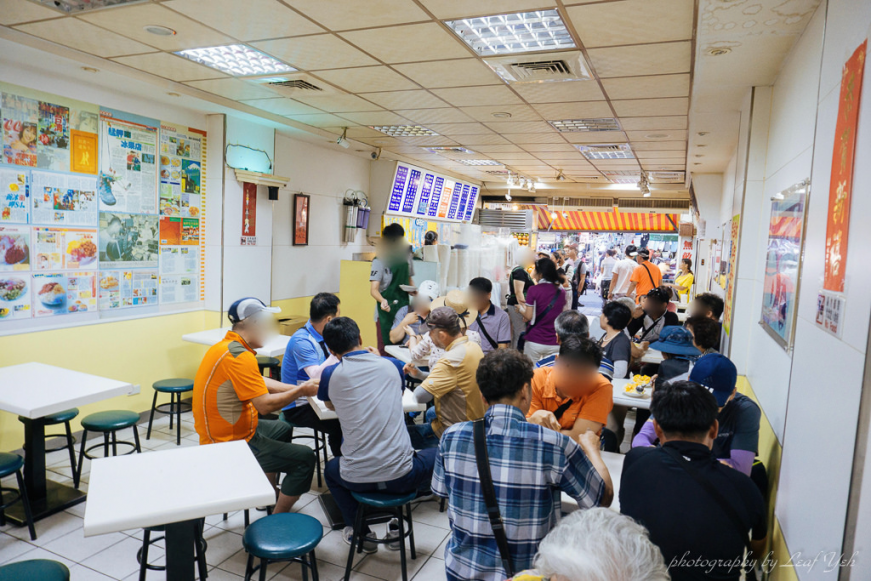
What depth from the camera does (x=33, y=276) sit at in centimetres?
412

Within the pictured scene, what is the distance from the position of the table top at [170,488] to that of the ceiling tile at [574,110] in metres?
3.87

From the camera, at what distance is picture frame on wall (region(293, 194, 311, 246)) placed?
22.2ft

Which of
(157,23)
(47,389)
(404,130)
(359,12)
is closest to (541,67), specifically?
(359,12)

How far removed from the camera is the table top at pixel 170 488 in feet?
5.74

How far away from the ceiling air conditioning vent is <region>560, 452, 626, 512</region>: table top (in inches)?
96.4

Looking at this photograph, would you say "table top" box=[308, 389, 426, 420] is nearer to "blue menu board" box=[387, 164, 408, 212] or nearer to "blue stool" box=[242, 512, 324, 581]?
"blue stool" box=[242, 512, 324, 581]

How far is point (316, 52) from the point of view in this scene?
141 inches

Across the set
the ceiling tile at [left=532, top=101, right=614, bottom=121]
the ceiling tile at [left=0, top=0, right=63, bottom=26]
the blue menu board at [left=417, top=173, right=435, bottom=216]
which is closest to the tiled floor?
the ceiling tile at [left=0, top=0, right=63, bottom=26]

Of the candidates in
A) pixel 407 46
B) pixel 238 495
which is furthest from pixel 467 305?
pixel 238 495

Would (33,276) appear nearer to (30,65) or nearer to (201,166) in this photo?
(30,65)

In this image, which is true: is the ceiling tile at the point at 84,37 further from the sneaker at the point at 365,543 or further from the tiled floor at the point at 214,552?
the sneaker at the point at 365,543

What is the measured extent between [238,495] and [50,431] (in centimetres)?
363

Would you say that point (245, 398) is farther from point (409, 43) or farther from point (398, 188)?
point (398, 188)

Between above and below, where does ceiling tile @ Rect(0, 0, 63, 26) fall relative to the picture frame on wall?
above
